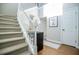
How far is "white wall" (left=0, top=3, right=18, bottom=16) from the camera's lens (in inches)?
71.2

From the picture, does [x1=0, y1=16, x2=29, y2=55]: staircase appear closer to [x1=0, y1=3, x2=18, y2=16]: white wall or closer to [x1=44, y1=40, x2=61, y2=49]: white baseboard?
[x1=0, y1=3, x2=18, y2=16]: white wall

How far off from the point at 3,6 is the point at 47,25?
0.83m

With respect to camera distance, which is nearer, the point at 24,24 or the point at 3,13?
the point at 3,13

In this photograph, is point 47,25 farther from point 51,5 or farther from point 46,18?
point 51,5

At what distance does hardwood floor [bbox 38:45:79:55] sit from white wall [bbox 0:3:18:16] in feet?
2.73

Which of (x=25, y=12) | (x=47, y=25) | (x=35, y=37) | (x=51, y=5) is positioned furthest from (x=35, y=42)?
(x=51, y=5)

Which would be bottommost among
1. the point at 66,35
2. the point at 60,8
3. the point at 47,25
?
the point at 66,35

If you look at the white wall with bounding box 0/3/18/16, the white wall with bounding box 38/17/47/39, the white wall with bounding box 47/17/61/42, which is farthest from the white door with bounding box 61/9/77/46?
the white wall with bounding box 0/3/18/16

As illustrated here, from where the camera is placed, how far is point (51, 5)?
1853 mm

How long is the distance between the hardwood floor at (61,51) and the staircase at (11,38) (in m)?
0.32

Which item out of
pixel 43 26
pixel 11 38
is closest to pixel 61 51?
pixel 43 26

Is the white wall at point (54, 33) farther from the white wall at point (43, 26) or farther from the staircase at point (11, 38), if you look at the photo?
the staircase at point (11, 38)

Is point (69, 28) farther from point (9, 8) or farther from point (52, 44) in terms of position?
point (9, 8)

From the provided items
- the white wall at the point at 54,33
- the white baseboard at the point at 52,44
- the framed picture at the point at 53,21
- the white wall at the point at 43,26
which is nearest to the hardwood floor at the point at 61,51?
the white baseboard at the point at 52,44
